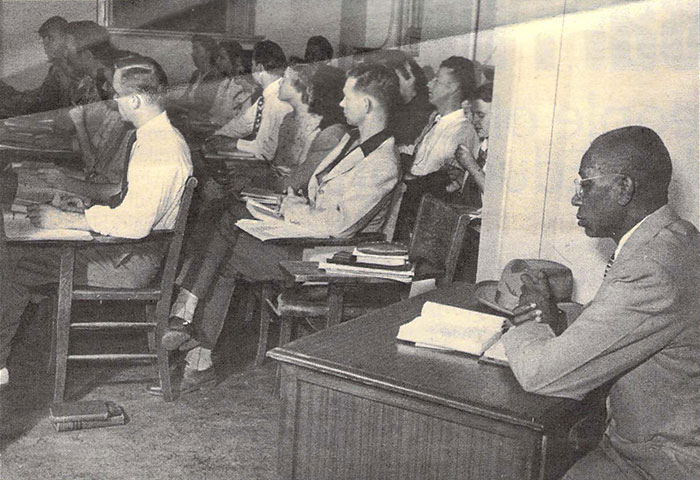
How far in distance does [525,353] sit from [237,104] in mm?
5332

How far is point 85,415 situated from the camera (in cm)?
268

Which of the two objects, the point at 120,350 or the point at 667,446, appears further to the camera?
the point at 120,350

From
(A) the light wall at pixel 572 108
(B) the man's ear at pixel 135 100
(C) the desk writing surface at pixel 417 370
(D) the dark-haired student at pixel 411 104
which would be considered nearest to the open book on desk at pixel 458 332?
(C) the desk writing surface at pixel 417 370

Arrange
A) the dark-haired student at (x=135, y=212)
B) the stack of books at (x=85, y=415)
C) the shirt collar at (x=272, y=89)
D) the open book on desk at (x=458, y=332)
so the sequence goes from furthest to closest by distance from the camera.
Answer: the shirt collar at (x=272, y=89) < the dark-haired student at (x=135, y=212) < the stack of books at (x=85, y=415) < the open book on desk at (x=458, y=332)

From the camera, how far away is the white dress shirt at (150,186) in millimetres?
2734

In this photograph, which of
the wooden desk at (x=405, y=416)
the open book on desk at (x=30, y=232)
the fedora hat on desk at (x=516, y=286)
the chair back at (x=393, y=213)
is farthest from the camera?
the chair back at (x=393, y=213)

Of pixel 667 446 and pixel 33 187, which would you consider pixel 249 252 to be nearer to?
pixel 33 187

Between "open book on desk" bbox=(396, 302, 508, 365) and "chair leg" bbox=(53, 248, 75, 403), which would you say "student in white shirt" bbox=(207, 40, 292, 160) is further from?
"open book on desk" bbox=(396, 302, 508, 365)

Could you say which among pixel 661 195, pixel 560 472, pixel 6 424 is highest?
pixel 661 195

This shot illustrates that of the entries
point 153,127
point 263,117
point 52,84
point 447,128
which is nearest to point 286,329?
point 153,127

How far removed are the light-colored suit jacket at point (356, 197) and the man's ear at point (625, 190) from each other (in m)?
1.76

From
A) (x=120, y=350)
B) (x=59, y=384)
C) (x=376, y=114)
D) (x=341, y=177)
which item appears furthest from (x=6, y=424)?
(x=376, y=114)

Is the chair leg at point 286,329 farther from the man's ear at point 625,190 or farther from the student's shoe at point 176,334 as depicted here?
the man's ear at point 625,190

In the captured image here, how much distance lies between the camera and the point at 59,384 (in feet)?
9.09
